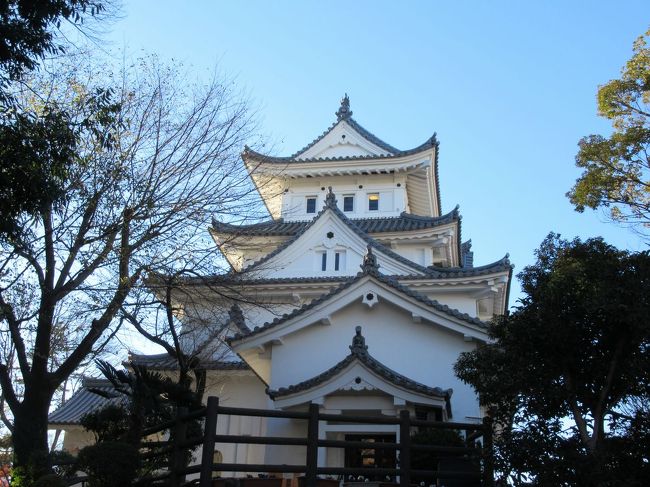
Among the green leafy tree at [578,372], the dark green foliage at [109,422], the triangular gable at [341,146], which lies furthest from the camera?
the triangular gable at [341,146]

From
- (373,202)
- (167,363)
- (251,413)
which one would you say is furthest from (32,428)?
(373,202)

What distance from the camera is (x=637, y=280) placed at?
8.49 meters

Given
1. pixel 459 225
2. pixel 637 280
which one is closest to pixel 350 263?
pixel 459 225

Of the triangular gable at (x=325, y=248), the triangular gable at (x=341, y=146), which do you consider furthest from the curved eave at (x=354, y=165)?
the triangular gable at (x=325, y=248)

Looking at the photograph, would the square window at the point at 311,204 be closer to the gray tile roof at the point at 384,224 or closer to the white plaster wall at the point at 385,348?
the gray tile roof at the point at 384,224

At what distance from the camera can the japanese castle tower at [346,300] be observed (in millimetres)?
15438

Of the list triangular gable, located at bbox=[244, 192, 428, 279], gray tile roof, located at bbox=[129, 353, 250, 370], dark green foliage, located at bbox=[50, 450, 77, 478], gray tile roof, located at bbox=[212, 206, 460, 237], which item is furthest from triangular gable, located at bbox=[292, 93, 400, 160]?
dark green foliage, located at bbox=[50, 450, 77, 478]

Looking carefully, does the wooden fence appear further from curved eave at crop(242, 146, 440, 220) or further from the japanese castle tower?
curved eave at crop(242, 146, 440, 220)

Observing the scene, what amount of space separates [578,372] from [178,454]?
6.14 m

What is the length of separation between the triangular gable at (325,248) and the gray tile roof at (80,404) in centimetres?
760

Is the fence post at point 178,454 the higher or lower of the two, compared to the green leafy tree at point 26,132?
lower

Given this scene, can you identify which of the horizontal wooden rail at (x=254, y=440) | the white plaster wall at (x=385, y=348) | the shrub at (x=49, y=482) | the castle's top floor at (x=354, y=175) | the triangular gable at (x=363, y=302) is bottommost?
the shrub at (x=49, y=482)

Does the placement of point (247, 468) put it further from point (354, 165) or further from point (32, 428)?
point (354, 165)

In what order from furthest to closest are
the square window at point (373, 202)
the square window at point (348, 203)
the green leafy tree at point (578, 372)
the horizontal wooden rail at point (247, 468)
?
the square window at point (348, 203)
the square window at point (373, 202)
the horizontal wooden rail at point (247, 468)
the green leafy tree at point (578, 372)
